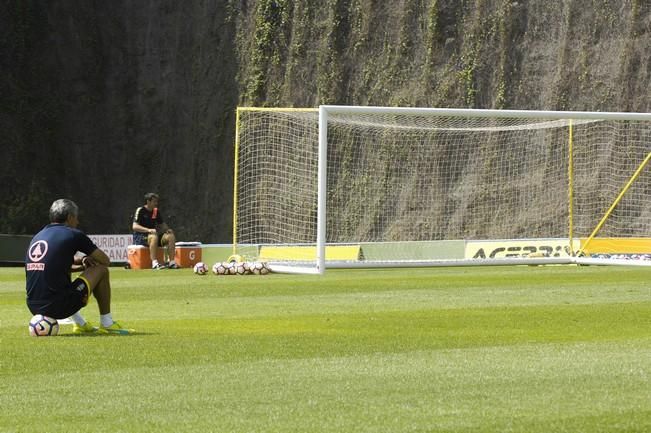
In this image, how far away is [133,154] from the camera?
4566 cm

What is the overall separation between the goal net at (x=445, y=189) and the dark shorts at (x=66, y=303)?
16078 millimetres

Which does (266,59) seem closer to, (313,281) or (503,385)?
(313,281)

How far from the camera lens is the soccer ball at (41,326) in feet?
35.9

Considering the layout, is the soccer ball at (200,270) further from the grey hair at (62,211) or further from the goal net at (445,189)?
the grey hair at (62,211)

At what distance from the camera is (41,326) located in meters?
10.9

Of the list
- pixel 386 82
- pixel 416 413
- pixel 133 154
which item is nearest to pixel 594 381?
pixel 416 413

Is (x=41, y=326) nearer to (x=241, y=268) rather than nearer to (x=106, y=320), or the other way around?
(x=106, y=320)

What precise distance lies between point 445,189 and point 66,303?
86.2ft

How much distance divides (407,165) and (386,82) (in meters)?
4.70

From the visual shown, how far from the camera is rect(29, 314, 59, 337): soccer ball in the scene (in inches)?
430

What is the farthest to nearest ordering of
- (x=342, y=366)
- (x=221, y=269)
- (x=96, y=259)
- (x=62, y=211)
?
(x=221, y=269) → (x=96, y=259) → (x=62, y=211) → (x=342, y=366)

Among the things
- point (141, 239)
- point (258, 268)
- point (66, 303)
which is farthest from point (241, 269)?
point (66, 303)

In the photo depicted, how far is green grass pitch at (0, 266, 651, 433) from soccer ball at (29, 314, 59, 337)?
0.12 m

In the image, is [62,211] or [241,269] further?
[241,269]
